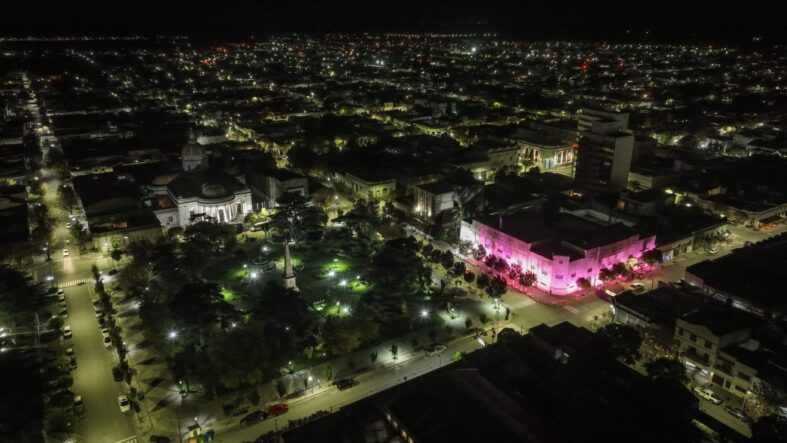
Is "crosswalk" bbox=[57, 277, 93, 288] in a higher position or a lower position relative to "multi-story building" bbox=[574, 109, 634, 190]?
lower

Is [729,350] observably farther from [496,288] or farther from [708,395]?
[496,288]

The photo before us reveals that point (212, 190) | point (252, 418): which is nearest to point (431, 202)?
point (212, 190)

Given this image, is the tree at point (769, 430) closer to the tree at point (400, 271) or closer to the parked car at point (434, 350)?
the parked car at point (434, 350)

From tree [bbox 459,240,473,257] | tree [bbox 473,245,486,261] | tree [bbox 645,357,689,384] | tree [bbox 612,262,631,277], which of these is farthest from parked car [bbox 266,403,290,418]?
tree [bbox 612,262,631,277]

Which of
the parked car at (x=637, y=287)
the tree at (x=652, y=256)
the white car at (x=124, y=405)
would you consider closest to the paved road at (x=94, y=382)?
the white car at (x=124, y=405)

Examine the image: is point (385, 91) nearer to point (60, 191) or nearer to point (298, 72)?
point (298, 72)

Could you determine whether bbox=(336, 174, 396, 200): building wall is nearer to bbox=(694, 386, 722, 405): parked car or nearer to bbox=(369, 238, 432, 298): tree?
bbox=(369, 238, 432, 298): tree

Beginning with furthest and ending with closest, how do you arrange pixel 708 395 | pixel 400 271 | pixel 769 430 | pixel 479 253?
1. pixel 479 253
2. pixel 400 271
3. pixel 708 395
4. pixel 769 430

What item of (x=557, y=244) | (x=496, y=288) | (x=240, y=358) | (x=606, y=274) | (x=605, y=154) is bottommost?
(x=606, y=274)
